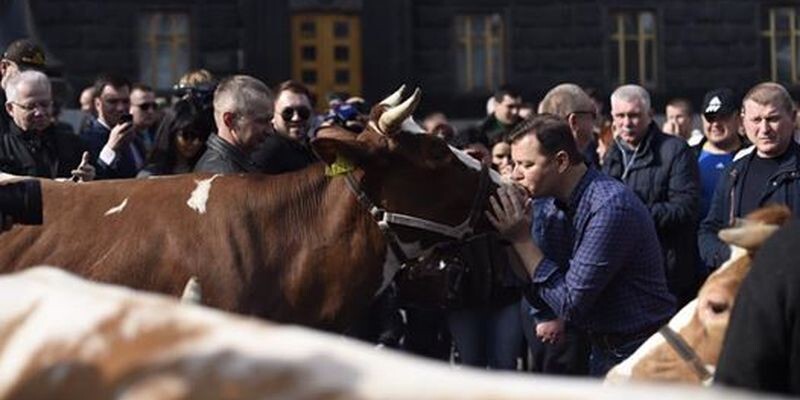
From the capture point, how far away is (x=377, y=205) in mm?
7672

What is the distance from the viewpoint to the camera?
5297mm

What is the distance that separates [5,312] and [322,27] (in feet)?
106

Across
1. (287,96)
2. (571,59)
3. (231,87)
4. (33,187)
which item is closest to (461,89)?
(571,59)

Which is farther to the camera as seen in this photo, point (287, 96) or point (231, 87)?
point (287, 96)

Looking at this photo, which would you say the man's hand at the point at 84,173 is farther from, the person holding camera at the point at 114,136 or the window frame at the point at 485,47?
the window frame at the point at 485,47

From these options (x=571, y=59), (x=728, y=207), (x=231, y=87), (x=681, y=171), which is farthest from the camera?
(x=571, y=59)

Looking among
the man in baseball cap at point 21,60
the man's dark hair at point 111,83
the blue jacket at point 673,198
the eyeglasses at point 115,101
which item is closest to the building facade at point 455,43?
the man's dark hair at point 111,83

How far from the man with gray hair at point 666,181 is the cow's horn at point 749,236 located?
6936mm

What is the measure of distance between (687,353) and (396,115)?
10.7 ft

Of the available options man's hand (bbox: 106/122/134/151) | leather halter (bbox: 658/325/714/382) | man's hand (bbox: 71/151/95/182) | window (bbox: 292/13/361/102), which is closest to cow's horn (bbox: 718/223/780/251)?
leather halter (bbox: 658/325/714/382)

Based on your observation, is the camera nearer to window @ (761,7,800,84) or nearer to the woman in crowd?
the woman in crowd

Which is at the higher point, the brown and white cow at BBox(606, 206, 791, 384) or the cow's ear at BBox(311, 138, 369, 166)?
the cow's ear at BBox(311, 138, 369, 166)

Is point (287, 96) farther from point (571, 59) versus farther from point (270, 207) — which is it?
point (571, 59)

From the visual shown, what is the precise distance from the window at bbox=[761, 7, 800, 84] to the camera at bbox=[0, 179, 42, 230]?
101 ft
